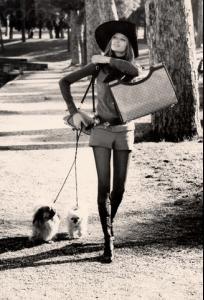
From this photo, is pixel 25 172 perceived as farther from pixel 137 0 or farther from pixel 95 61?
pixel 137 0

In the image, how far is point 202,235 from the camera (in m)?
6.44

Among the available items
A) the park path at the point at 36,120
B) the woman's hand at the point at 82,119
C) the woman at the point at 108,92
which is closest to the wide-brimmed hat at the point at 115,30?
the woman at the point at 108,92

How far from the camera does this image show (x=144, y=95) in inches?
210

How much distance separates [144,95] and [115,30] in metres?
0.62

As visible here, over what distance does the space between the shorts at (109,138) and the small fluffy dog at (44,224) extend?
3.69ft

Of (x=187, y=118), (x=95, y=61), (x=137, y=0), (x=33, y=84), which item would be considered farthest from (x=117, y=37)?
(x=137, y=0)

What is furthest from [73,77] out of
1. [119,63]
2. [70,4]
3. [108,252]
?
[70,4]

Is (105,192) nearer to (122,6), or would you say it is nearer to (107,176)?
(107,176)

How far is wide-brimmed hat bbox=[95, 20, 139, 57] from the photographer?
211 inches

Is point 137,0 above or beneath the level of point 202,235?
above

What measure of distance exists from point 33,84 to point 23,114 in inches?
418

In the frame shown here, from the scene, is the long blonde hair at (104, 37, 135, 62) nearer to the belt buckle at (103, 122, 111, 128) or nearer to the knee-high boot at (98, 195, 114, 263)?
the belt buckle at (103, 122, 111, 128)

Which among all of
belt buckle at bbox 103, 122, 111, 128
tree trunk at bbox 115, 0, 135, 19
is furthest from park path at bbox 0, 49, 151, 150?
tree trunk at bbox 115, 0, 135, 19

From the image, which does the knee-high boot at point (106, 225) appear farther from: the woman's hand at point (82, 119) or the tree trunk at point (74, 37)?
the tree trunk at point (74, 37)
